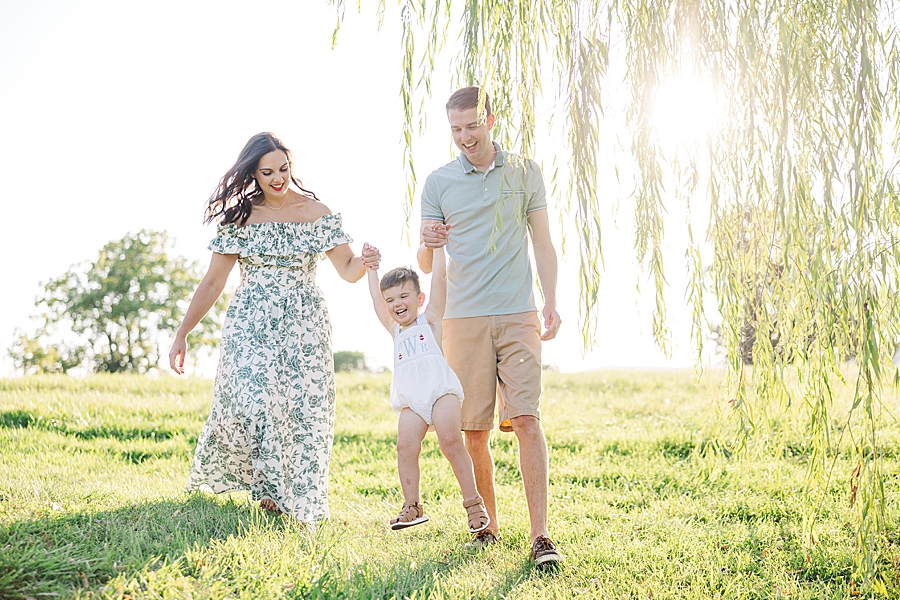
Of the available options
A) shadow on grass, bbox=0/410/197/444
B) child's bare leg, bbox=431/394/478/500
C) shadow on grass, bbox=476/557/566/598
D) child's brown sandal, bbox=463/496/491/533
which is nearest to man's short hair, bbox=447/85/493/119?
child's bare leg, bbox=431/394/478/500

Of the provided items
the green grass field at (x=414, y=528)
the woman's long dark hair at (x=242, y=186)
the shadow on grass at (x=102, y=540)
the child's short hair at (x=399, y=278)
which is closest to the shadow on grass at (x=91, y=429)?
the green grass field at (x=414, y=528)

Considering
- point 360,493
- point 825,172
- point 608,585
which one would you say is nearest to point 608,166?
point 825,172

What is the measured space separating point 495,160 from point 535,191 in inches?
9.0

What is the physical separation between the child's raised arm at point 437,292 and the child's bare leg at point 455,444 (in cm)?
40

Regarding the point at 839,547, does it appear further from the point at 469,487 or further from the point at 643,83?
the point at 643,83

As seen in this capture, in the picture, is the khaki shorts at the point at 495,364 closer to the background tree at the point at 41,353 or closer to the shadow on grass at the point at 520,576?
the shadow on grass at the point at 520,576

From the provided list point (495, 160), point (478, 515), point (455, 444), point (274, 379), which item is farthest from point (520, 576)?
point (495, 160)

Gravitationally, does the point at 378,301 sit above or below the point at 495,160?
below

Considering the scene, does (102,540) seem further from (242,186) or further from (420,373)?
(242,186)

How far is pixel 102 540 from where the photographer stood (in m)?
3.11

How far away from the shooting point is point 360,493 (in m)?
5.10

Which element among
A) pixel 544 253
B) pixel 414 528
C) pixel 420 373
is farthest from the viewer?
pixel 414 528

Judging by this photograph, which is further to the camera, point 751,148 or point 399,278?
point 399,278

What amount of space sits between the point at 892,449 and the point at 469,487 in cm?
392
